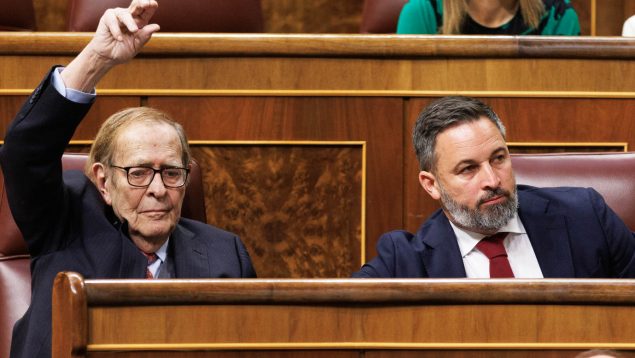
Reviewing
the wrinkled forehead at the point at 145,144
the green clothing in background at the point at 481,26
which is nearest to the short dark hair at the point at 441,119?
the wrinkled forehead at the point at 145,144

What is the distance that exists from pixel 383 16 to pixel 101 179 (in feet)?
2.00

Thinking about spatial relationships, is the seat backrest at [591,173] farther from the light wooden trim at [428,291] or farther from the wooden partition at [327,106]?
the light wooden trim at [428,291]

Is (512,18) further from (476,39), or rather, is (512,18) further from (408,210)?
(408,210)

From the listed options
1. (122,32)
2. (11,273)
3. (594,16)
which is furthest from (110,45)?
(594,16)

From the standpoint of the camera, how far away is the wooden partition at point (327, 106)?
1.10 m

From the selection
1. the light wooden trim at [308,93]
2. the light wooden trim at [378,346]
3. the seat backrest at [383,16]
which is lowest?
the light wooden trim at [378,346]

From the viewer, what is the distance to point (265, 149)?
43.4 inches

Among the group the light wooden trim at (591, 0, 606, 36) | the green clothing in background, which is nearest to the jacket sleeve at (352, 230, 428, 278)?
the green clothing in background

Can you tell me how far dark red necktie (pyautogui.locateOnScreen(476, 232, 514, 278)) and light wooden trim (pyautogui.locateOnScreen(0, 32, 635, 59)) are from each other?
0.26m

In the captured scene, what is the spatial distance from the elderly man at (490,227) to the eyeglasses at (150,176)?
17 centimetres

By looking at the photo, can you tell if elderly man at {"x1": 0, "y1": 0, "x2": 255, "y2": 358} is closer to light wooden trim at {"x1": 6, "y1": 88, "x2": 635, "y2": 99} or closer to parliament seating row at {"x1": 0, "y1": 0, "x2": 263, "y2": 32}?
light wooden trim at {"x1": 6, "y1": 88, "x2": 635, "y2": 99}

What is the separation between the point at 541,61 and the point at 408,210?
0.21 metres

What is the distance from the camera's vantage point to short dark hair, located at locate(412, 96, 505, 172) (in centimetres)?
93

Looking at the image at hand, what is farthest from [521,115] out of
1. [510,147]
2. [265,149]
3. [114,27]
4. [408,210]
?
[114,27]
